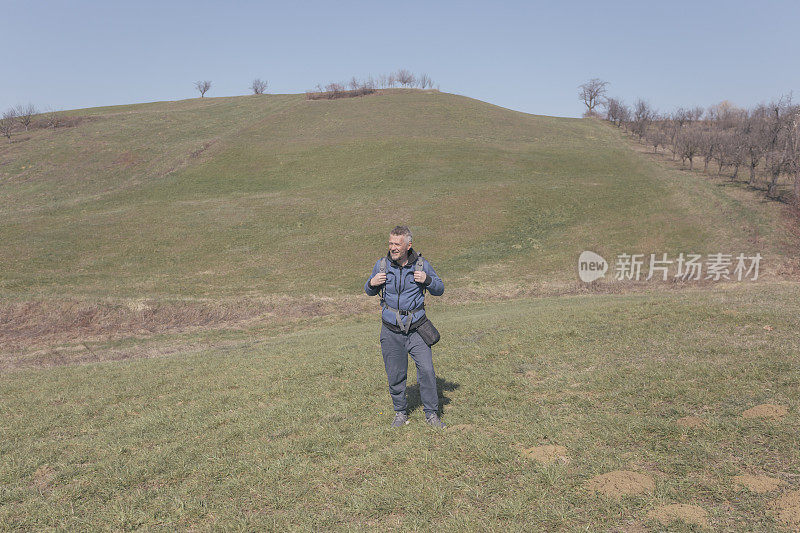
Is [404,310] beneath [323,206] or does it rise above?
beneath

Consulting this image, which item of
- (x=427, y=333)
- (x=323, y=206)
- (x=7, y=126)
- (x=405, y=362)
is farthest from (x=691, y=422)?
(x=7, y=126)

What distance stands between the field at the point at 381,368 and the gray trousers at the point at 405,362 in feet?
2.07

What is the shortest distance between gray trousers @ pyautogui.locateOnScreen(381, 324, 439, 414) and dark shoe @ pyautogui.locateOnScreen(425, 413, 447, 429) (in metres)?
0.07

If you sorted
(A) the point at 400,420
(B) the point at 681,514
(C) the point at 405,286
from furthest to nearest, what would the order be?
(A) the point at 400,420
(C) the point at 405,286
(B) the point at 681,514

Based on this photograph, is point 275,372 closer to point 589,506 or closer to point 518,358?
point 518,358

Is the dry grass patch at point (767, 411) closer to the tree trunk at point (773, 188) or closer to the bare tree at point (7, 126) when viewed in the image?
the tree trunk at point (773, 188)

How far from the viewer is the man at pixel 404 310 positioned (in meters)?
7.68

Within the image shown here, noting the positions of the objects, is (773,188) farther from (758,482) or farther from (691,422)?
(758,482)

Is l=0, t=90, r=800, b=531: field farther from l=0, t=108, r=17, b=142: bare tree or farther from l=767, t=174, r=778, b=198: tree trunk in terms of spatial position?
l=0, t=108, r=17, b=142: bare tree

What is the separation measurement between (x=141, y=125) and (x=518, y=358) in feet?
293

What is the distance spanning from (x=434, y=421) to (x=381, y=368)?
4.39 metres

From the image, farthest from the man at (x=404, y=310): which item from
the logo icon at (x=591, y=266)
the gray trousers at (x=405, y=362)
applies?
the logo icon at (x=591, y=266)

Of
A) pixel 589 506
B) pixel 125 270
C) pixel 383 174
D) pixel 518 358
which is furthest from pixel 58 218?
pixel 589 506

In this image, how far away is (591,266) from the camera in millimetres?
33469
